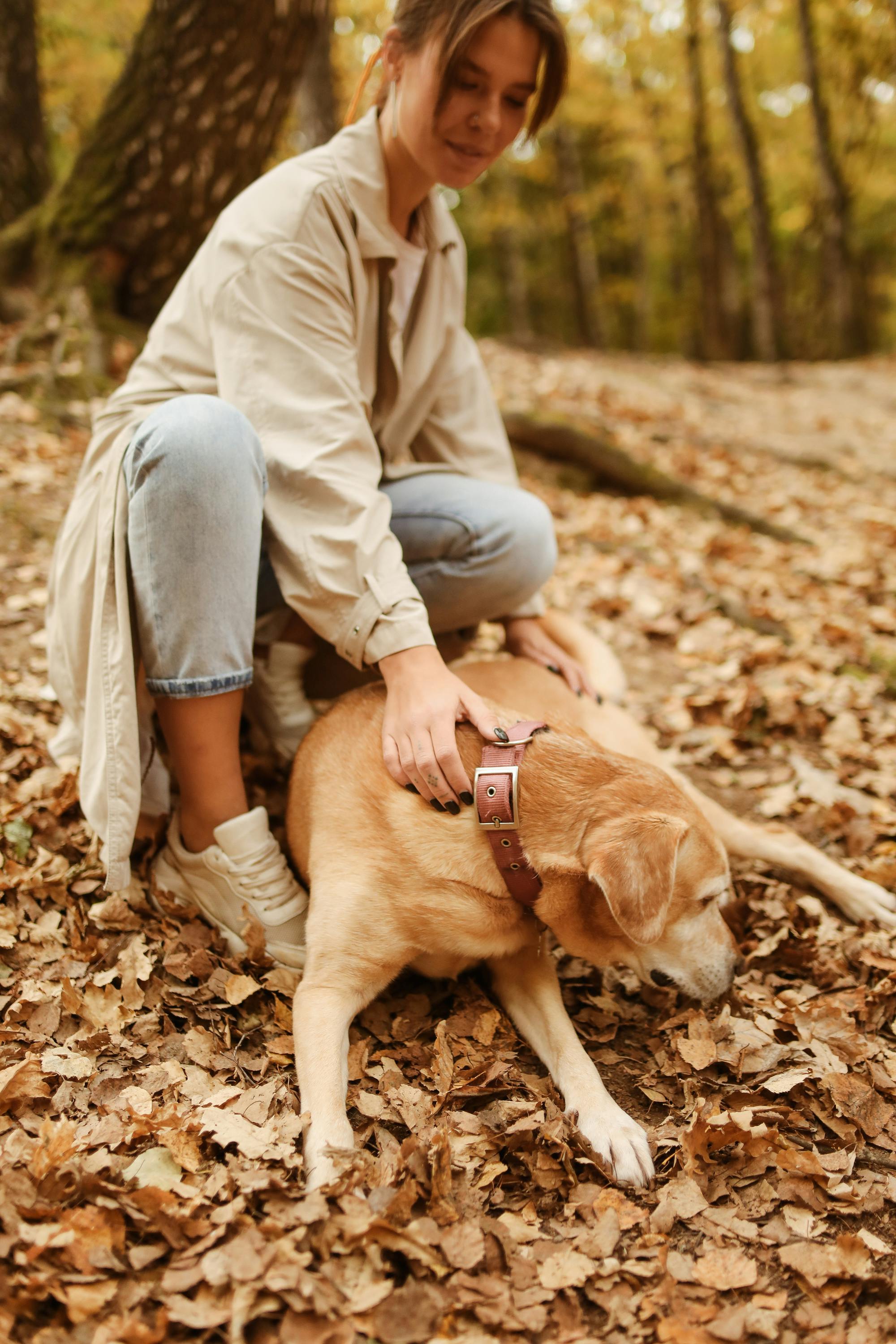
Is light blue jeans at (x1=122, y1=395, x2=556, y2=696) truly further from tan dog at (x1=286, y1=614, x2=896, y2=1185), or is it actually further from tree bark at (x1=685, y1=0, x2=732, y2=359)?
tree bark at (x1=685, y1=0, x2=732, y2=359)

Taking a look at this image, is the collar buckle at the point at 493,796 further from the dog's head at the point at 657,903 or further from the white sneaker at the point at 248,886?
the white sneaker at the point at 248,886

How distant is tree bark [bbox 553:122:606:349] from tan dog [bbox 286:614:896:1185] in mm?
17473

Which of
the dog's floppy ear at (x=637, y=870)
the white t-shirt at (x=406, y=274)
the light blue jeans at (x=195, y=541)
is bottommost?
the dog's floppy ear at (x=637, y=870)

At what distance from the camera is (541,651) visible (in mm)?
3779

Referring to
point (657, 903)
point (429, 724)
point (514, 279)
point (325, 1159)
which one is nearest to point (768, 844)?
point (657, 903)

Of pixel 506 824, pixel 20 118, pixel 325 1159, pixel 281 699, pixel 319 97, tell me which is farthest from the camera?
pixel 319 97

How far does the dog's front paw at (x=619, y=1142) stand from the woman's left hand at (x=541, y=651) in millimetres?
1631

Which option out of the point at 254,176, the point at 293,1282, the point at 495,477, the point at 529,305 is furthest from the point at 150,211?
the point at 529,305

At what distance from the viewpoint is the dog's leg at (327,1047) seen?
88.0 inches

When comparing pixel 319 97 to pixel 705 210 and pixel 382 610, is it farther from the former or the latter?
pixel 705 210

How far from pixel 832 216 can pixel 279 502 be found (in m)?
19.8

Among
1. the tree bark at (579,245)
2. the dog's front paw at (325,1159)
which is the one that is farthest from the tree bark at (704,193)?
the dog's front paw at (325,1159)

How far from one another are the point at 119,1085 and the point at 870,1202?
192 cm

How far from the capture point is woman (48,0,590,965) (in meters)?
2.67
